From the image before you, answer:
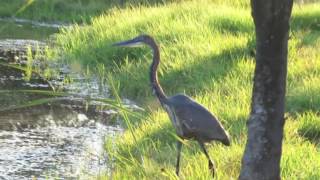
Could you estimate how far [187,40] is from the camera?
36.9 feet

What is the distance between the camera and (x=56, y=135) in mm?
8312

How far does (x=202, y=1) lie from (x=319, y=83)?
7.84 meters

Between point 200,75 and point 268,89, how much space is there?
6318 mm

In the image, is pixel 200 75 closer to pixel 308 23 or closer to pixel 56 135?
pixel 56 135

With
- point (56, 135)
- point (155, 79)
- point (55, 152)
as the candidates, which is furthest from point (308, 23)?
point (155, 79)

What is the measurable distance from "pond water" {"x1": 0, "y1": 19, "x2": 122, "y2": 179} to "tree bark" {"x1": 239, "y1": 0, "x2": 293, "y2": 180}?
2.58m

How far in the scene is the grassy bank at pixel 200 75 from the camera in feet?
18.1

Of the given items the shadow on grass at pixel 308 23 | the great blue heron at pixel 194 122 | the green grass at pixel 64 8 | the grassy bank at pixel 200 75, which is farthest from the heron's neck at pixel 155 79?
the green grass at pixel 64 8

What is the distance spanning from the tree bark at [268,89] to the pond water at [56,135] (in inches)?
101

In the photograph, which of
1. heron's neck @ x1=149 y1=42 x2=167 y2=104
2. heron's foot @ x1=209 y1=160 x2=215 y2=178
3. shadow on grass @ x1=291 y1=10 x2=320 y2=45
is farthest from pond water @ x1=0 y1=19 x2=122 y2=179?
shadow on grass @ x1=291 y1=10 x2=320 y2=45

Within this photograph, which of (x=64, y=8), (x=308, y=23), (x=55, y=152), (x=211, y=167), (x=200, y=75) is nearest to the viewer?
(x=211, y=167)

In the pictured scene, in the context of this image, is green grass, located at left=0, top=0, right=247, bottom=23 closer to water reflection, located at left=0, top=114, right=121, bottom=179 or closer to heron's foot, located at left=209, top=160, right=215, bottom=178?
water reflection, located at left=0, top=114, right=121, bottom=179

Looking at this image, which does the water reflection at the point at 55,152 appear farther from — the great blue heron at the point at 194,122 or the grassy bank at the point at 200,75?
the great blue heron at the point at 194,122

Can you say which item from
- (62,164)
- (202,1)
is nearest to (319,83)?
(62,164)
